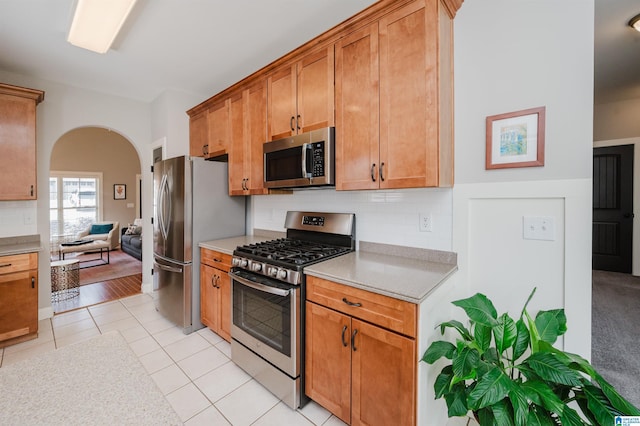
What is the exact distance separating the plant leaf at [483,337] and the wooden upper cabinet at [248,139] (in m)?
2.03

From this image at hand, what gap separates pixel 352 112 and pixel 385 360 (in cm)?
155

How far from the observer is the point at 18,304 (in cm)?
263

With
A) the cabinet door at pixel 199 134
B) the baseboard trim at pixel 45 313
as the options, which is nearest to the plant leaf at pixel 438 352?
the cabinet door at pixel 199 134

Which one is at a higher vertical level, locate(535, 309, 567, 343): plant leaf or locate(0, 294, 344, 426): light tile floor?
locate(535, 309, 567, 343): plant leaf

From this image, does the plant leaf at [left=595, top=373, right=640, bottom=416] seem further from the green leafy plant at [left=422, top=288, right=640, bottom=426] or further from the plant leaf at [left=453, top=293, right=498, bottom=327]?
the plant leaf at [left=453, top=293, right=498, bottom=327]

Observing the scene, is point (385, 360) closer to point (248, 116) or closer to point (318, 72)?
point (318, 72)

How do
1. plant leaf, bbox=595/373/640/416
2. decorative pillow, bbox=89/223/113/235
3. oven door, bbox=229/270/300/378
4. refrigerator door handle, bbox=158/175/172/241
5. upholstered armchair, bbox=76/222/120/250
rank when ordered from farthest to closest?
decorative pillow, bbox=89/223/113/235 → upholstered armchair, bbox=76/222/120/250 → refrigerator door handle, bbox=158/175/172/241 → oven door, bbox=229/270/300/378 → plant leaf, bbox=595/373/640/416

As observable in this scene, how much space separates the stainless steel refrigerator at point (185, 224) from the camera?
2.76 metres

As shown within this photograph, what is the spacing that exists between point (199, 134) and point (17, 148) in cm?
173

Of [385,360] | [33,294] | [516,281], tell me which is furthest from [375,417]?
[33,294]

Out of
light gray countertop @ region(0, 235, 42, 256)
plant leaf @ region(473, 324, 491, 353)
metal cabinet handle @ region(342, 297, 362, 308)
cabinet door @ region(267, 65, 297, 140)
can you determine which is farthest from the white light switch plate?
light gray countertop @ region(0, 235, 42, 256)

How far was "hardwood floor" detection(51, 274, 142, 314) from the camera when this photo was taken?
3531 mm

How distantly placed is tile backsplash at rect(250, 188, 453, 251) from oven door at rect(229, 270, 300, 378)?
859 mm

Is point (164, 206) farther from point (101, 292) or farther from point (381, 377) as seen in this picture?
point (381, 377)
